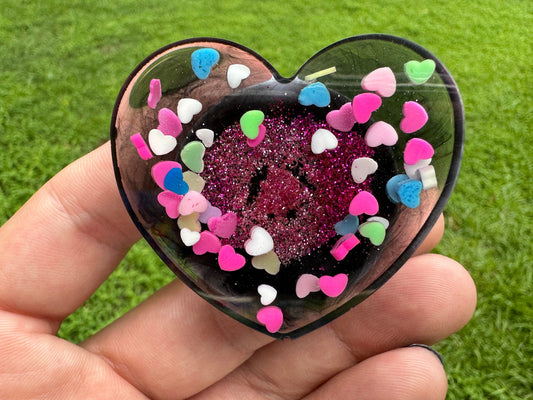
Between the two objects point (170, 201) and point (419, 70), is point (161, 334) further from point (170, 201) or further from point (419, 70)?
point (419, 70)

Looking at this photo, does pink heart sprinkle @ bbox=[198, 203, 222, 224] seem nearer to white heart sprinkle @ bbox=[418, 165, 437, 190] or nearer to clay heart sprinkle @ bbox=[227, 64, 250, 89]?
clay heart sprinkle @ bbox=[227, 64, 250, 89]

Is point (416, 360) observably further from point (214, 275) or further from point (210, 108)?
point (210, 108)

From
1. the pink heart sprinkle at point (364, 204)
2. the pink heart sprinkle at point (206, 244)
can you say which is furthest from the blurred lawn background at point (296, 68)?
the pink heart sprinkle at point (364, 204)

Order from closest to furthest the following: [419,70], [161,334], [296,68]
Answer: [419,70], [161,334], [296,68]

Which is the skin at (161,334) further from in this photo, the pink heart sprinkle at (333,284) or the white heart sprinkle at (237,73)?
the white heart sprinkle at (237,73)

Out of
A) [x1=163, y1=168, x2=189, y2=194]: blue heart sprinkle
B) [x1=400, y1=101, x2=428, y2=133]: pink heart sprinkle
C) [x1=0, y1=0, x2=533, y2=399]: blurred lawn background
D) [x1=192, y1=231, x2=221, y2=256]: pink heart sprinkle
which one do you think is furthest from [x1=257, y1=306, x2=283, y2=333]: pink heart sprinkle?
[x1=0, y1=0, x2=533, y2=399]: blurred lawn background

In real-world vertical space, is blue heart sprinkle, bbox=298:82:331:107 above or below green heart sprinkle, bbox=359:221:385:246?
above

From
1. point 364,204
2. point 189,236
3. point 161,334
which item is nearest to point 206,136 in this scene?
point 189,236
